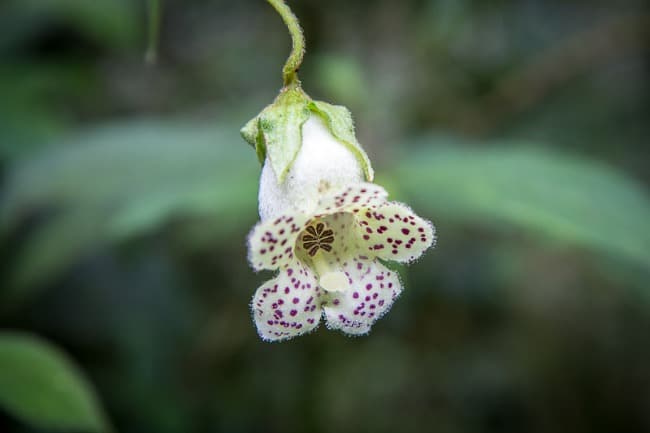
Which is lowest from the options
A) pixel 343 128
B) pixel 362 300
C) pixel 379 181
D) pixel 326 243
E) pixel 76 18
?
pixel 362 300

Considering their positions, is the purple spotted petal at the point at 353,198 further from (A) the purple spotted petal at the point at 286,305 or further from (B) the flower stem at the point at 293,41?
(B) the flower stem at the point at 293,41

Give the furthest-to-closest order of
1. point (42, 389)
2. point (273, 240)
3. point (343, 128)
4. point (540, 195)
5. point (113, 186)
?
point (113, 186)
point (540, 195)
point (42, 389)
point (343, 128)
point (273, 240)

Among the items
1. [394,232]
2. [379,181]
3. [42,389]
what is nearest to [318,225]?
[394,232]

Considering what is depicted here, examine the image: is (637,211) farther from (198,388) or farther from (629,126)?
(629,126)

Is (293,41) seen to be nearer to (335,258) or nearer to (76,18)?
(335,258)

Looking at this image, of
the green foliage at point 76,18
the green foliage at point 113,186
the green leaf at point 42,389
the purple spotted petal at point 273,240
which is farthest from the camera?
the green foliage at point 76,18

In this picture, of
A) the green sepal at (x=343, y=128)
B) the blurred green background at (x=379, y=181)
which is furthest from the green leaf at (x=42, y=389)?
the green sepal at (x=343, y=128)

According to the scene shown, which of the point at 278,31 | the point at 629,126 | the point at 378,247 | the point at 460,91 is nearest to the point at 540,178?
the point at 378,247
